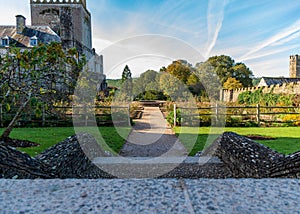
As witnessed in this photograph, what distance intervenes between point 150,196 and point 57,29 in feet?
93.6

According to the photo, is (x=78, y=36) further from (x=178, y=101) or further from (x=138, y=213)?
(x=138, y=213)

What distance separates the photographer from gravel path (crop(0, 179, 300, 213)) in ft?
2.34

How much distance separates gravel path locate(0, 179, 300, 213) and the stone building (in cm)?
1394

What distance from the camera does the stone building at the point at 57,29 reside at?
18648 millimetres

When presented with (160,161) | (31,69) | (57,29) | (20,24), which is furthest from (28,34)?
(160,161)

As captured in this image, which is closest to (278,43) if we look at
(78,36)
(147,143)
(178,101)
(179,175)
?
(178,101)

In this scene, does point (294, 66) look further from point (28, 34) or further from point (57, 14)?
point (28, 34)

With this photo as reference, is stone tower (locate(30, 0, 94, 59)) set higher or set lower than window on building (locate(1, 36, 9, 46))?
higher

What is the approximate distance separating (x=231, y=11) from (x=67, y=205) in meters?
7.73

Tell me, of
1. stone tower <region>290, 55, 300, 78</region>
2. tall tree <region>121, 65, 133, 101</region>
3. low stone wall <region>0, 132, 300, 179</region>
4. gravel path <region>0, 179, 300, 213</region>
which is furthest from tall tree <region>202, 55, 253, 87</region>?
gravel path <region>0, 179, 300, 213</region>

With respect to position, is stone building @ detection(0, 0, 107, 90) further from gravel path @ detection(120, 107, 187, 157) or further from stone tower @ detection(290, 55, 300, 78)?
stone tower @ detection(290, 55, 300, 78)

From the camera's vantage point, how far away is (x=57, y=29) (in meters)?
25.6

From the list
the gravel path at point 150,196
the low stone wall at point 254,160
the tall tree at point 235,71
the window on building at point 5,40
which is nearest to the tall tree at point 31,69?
the low stone wall at point 254,160

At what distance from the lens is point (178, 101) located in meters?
12.9
